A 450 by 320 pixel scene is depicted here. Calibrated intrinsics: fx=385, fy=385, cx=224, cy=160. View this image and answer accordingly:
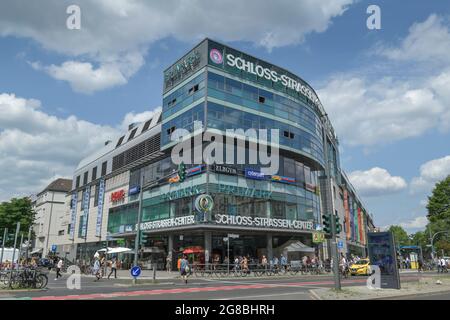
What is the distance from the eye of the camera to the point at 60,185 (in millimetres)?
91188

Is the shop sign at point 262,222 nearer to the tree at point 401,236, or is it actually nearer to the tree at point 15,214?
the tree at point 15,214

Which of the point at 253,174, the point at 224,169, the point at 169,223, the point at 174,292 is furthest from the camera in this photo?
the point at 169,223

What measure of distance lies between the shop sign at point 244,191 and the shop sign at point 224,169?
1.42 m

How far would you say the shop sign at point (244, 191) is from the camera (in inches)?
1498

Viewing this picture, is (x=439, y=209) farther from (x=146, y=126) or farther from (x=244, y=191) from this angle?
(x=146, y=126)

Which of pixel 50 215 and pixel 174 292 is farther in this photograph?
pixel 50 215

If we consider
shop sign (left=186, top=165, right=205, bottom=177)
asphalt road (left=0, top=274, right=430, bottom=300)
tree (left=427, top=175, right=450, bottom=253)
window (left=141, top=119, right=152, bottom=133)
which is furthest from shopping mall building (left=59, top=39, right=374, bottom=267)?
tree (left=427, top=175, right=450, bottom=253)

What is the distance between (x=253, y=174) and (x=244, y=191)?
2.25 meters

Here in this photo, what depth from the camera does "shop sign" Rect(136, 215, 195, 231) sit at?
3803 centimetres

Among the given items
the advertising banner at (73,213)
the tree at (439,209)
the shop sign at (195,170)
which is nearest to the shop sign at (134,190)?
the shop sign at (195,170)

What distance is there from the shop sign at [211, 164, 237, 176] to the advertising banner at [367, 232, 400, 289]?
21.6 meters

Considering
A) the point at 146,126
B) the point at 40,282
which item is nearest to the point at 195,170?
the point at 146,126
